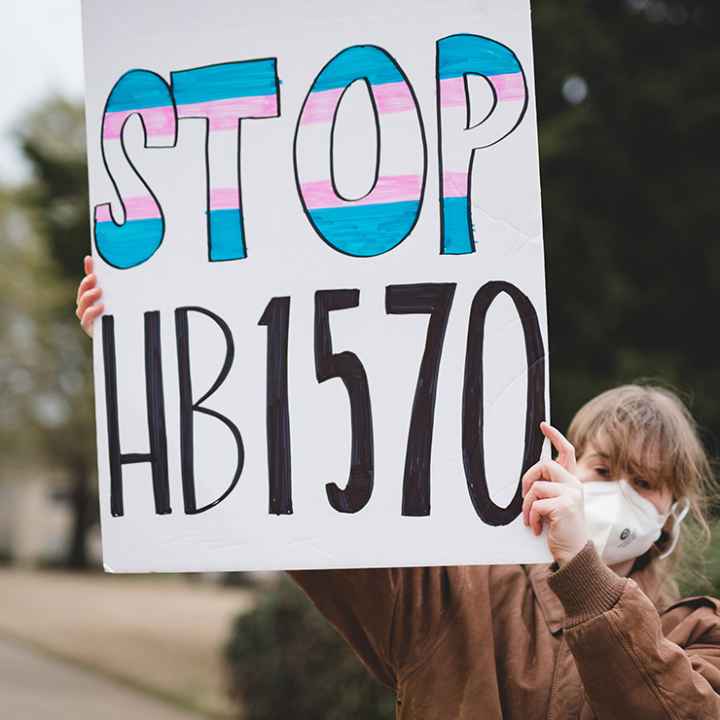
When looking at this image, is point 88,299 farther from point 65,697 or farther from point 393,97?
point 65,697

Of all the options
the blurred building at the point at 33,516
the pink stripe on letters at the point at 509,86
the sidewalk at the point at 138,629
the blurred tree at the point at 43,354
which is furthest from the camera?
the blurred building at the point at 33,516

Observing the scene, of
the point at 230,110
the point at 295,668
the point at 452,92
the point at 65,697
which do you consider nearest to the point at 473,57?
the point at 452,92

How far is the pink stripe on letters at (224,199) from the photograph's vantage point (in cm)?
208

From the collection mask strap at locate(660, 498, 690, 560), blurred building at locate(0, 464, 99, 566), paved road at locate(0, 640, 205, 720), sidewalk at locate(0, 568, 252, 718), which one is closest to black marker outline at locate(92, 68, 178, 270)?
mask strap at locate(660, 498, 690, 560)

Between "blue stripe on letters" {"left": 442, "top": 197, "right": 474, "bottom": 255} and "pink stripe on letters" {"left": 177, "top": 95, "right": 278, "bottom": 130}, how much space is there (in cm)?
42

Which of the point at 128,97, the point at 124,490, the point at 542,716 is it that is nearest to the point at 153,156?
the point at 128,97

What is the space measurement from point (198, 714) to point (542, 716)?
7.34 m

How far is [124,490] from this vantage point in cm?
207

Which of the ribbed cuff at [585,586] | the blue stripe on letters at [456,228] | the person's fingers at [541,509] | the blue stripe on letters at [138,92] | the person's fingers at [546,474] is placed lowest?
the ribbed cuff at [585,586]

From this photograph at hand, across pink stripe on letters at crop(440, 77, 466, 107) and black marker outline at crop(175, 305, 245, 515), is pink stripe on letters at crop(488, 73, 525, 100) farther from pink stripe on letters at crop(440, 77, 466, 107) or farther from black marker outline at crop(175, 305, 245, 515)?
black marker outline at crop(175, 305, 245, 515)

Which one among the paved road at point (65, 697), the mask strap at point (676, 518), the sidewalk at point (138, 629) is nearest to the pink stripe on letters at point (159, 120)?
the mask strap at point (676, 518)

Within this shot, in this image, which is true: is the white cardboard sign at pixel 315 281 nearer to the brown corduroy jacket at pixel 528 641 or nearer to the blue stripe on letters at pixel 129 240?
the blue stripe on letters at pixel 129 240

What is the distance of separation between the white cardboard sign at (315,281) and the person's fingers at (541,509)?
33mm

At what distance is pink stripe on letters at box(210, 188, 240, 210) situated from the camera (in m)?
2.08
